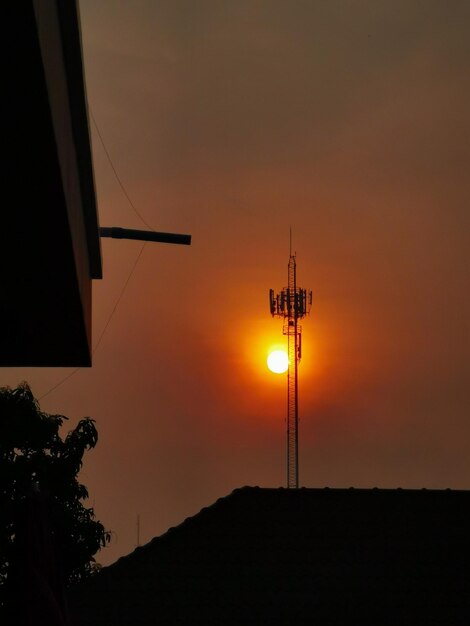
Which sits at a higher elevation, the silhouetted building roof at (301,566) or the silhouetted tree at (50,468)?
the silhouetted tree at (50,468)

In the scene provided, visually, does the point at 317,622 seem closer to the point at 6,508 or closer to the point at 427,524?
the point at 427,524

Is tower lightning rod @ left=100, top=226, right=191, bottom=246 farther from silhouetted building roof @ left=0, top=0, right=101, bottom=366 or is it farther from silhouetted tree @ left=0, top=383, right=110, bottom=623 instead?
silhouetted tree @ left=0, top=383, right=110, bottom=623

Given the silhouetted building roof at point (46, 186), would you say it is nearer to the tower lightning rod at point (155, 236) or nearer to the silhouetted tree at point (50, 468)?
the tower lightning rod at point (155, 236)

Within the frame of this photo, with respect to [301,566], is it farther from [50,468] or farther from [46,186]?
Answer: [46,186]

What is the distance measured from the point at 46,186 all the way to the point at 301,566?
15572mm

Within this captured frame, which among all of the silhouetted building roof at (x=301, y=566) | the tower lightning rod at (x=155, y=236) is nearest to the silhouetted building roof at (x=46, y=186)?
the tower lightning rod at (x=155, y=236)

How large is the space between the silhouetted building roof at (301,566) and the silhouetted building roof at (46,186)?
854cm

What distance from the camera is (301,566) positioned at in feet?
72.6

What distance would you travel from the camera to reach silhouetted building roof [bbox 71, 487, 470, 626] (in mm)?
21125

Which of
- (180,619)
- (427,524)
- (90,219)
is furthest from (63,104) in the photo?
(427,524)

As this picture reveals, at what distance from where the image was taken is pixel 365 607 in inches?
838

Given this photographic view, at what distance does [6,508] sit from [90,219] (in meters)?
19.2

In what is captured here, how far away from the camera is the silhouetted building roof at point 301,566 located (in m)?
21.1

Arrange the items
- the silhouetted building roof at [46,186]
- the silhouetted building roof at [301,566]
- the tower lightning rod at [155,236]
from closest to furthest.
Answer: the silhouetted building roof at [46,186] < the tower lightning rod at [155,236] < the silhouetted building roof at [301,566]
